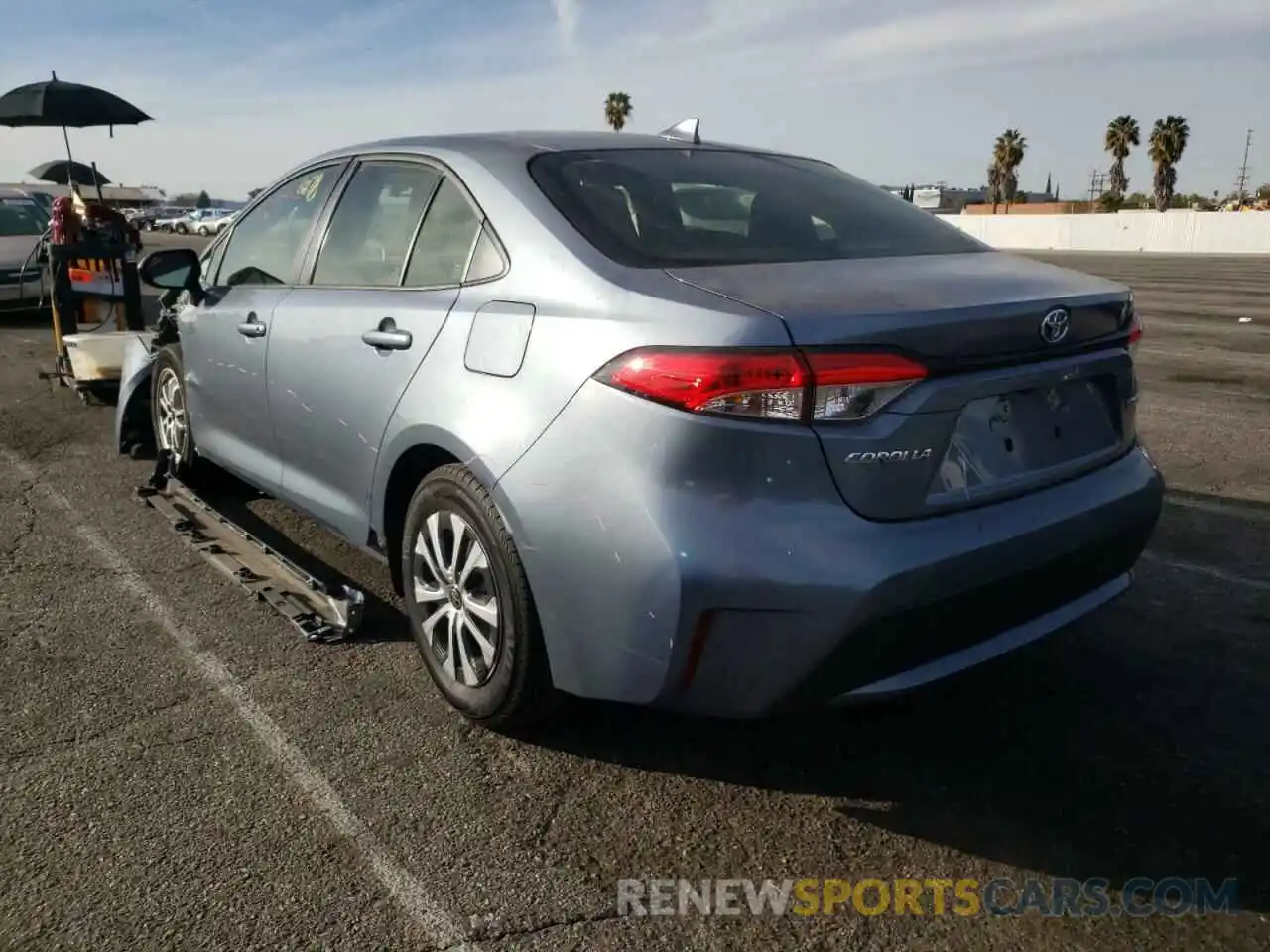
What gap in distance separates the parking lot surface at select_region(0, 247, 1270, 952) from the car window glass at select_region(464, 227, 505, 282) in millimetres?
1289

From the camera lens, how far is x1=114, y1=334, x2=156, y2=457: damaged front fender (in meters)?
5.71

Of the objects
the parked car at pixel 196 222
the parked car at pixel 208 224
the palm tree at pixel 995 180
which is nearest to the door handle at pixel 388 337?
the parked car at pixel 208 224

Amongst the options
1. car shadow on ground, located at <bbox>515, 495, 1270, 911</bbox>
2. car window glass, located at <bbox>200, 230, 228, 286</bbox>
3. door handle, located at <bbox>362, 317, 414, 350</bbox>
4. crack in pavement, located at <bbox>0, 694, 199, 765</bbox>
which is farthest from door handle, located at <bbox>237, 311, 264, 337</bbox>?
car shadow on ground, located at <bbox>515, 495, 1270, 911</bbox>

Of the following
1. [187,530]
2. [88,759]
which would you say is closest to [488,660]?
[88,759]

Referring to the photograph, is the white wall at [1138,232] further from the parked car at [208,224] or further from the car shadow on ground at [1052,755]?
the car shadow on ground at [1052,755]

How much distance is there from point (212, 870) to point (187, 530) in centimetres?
248

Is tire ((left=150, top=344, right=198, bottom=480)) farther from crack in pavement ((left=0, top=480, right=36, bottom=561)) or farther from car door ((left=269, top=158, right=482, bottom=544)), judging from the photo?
car door ((left=269, top=158, right=482, bottom=544))

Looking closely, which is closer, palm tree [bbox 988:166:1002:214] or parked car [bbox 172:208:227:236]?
parked car [bbox 172:208:227:236]

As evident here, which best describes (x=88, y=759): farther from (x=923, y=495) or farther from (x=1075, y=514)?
(x=1075, y=514)

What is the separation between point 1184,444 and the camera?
6.41 meters

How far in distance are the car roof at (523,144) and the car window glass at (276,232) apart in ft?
1.01

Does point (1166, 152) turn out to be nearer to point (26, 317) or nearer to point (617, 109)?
point (617, 109)

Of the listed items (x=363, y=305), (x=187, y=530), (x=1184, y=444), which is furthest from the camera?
(x=1184, y=444)

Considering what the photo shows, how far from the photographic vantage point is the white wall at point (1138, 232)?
39.8 metres
